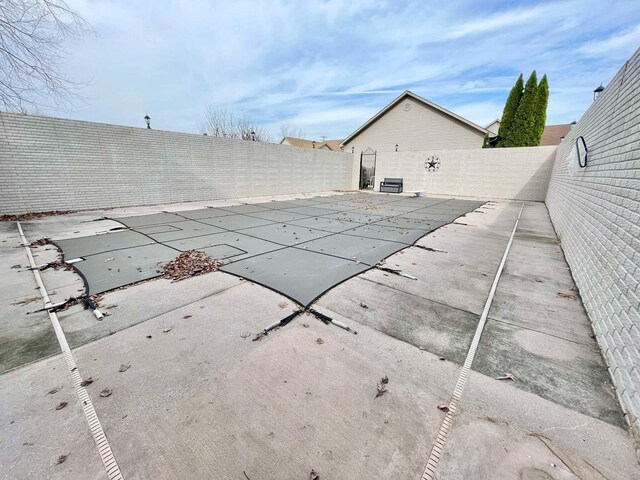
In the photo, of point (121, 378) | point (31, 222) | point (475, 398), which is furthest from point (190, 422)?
point (31, 222)

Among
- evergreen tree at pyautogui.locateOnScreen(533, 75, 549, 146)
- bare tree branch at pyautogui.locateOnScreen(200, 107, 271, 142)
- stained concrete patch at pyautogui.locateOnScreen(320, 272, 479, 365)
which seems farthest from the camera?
bare tree branch at pyautogui.locateOnScreen(200, 107, 271, 142)

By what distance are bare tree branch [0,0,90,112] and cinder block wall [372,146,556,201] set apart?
45.3 feet

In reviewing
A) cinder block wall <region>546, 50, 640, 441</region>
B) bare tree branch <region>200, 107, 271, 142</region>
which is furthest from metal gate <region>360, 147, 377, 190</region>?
cinder block wall <region>546, 50, 640, 441</region>

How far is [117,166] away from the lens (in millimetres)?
8031

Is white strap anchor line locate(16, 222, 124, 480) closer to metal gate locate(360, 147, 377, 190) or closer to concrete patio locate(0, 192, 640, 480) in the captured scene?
concrete patio locate(0, 192, 640, 480)

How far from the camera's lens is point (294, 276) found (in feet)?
10.4

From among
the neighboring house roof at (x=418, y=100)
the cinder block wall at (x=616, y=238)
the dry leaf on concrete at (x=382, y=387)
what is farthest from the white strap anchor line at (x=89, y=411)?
the neighboring house roof at (x=418, y=100)

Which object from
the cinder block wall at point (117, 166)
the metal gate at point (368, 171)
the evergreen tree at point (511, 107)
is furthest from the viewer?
the metal gate at point (368, 171)

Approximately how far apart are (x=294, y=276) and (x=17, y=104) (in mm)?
6459

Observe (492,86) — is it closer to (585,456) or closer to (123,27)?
(123,27)

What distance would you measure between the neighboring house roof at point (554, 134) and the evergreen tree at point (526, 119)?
11.2 metres

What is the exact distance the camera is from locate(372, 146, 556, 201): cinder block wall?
38.8 feet

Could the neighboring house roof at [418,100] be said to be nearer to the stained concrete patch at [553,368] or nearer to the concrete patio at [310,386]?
the concrete patio at [310,386]

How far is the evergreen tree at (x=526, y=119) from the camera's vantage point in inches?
550
